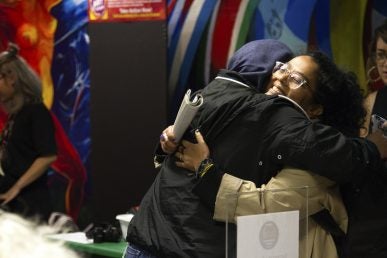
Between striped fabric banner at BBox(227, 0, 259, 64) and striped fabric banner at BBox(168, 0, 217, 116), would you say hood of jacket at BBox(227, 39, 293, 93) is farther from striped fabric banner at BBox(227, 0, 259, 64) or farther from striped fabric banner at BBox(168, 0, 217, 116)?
striped fabric banner at BBox(168, 0, 217, 116)

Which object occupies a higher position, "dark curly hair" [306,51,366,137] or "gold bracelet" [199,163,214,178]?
"dark curly hair" [306,51,366,137]

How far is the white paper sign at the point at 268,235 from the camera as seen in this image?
1792 mm

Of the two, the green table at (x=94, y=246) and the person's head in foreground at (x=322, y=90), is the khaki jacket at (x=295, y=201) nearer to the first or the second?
the person's head in foreground at (x=322, y=90)

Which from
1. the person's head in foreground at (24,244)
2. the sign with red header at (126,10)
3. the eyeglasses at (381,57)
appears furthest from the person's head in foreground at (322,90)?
the sign with red header at (126,10)

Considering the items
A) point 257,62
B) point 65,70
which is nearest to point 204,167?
point 257,62

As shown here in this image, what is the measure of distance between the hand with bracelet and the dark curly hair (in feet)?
1.39

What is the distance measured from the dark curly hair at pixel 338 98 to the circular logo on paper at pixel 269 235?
536mm

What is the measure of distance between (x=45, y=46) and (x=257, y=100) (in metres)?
4.06

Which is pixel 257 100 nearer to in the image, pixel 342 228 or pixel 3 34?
pixel 342 228

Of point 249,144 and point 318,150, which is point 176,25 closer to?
point 249,144

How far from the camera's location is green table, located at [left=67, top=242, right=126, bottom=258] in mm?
3332

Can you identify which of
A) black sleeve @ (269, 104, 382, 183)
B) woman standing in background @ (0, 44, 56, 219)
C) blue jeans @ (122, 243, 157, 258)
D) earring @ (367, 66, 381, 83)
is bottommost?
woman standing in background @ (0, 44, 56, 219)

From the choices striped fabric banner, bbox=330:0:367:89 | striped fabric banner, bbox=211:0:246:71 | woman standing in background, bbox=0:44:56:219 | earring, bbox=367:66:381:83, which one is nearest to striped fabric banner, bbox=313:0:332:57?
striped fabric banner, bbox=330:0:367:89

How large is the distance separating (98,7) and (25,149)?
1.22 m
